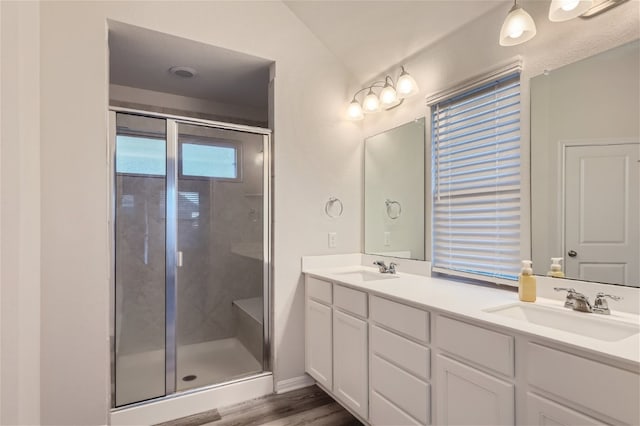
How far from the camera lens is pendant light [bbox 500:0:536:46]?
4.83ft

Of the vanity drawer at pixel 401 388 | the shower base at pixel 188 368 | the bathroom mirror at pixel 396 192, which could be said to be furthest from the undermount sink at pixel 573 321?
the shower base at pixel 188 368

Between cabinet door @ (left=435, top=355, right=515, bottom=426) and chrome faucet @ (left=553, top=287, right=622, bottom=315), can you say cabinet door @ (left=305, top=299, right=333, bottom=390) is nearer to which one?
cabinet door @ (left=435, top=355, right=515, bottom=426)

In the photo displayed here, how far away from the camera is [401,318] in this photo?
63.7 inches

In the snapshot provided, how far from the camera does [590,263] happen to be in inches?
56.6

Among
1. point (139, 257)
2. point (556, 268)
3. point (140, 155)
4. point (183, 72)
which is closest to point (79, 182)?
point (140, 155)

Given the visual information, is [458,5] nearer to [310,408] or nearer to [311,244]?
[311,244]

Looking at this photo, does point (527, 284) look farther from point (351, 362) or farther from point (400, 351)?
point (351, 362)

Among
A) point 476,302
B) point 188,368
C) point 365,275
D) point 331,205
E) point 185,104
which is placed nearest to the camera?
point 476,302

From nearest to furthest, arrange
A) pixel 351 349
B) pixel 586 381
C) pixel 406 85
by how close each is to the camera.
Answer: pixel 586 381
pixel 351 349
pixel 406 85

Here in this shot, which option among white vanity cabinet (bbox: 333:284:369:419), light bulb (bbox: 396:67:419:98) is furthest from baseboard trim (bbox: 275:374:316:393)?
light bulb (bbox: 396:67:419:98)

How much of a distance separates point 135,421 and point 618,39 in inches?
124

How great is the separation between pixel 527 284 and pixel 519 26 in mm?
1171

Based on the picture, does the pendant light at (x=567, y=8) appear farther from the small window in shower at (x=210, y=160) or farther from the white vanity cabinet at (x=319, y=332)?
the small window in shower at (x=210, y=160)

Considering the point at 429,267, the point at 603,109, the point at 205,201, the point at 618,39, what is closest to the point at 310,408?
the point at 429,267
